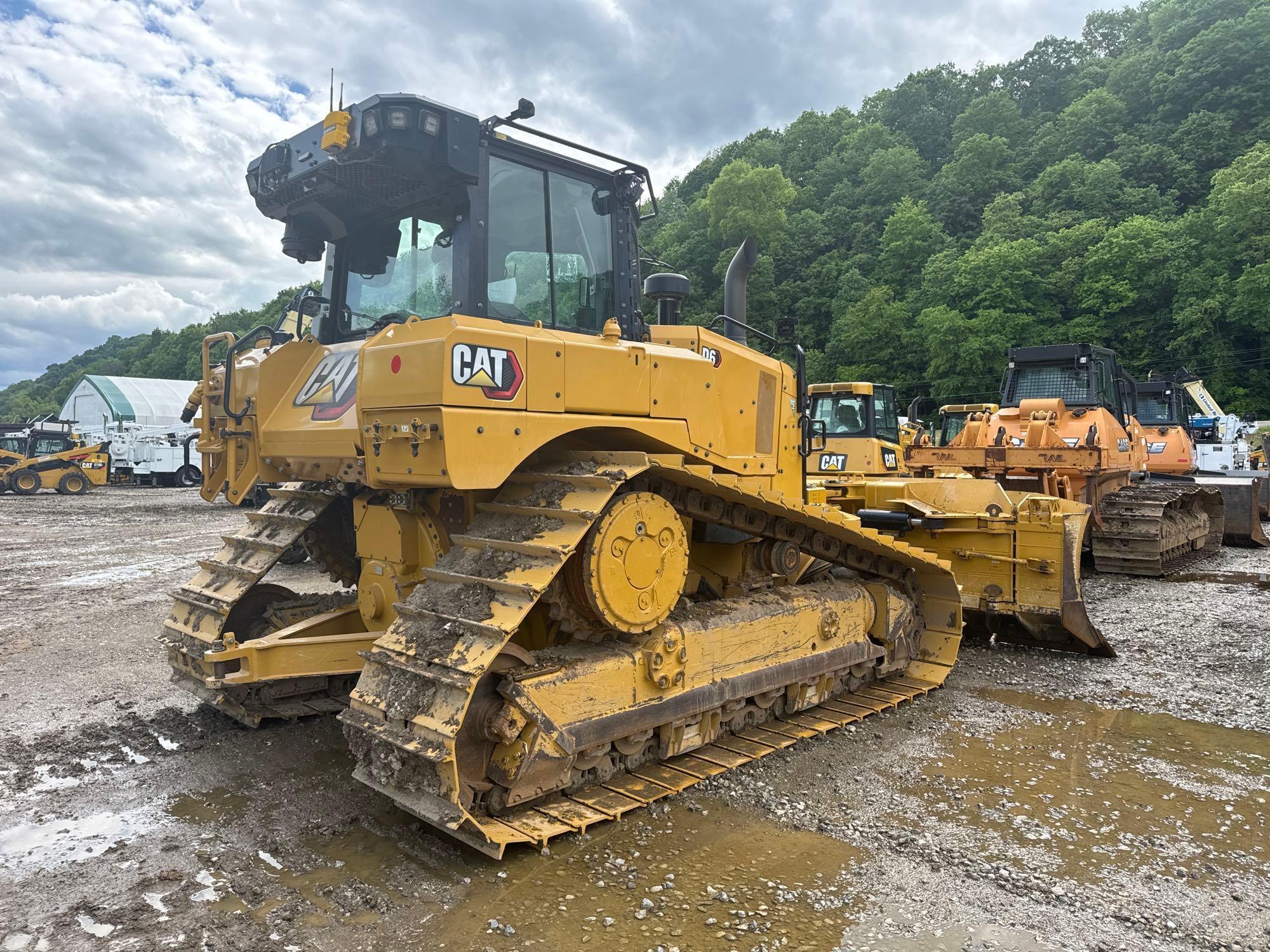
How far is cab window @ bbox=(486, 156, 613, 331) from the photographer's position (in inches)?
171

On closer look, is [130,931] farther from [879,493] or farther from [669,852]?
[879,493]

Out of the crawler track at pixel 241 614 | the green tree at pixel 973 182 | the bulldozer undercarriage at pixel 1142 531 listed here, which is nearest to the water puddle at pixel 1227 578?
the bulldozer undercarriage at pixel 1142 531

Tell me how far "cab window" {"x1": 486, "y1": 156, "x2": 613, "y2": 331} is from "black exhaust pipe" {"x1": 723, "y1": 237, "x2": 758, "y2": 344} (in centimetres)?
103

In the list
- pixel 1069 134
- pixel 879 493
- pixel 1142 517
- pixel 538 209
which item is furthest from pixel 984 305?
pixel 538 209

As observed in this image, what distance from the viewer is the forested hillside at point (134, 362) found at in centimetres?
7606

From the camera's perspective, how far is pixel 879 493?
24.4ft

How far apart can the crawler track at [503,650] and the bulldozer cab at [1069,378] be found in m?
9.22

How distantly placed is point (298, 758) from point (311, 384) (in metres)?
2.16

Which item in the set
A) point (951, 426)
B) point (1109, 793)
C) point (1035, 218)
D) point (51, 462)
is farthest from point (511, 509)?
point (1035, 218)

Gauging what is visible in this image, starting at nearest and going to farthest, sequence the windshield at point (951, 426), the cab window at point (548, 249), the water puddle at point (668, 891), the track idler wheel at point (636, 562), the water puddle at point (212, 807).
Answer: the water puddle at point (668, 891), the track idler wheel at point (636, 562), the water puddle at point (212, 807), the cab window at point (548, 249), the windshield at point (951, 426)

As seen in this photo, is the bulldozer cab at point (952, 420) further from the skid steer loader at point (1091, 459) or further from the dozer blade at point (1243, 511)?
the dozer blade at point (1243, 511)

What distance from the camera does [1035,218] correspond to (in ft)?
166

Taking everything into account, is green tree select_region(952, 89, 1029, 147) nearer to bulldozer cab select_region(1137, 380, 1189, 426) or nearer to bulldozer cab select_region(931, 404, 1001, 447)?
bulldozer cab select_region(1137, 380, 1189, 426)

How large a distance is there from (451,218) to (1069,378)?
1097 cm
